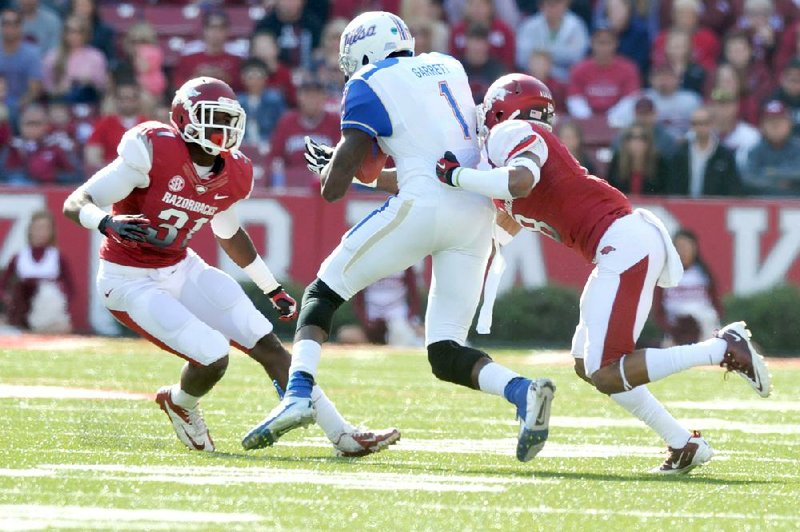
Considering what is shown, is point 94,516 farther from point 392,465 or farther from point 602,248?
point 602,248

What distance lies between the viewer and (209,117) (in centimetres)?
605

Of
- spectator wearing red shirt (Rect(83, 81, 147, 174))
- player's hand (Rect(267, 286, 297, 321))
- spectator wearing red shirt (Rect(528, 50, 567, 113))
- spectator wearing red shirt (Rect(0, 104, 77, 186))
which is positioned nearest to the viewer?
player's hand (Rect(267, 286, 297, 321))

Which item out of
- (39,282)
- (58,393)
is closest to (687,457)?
(58,393)

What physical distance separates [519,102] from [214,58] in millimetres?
8273

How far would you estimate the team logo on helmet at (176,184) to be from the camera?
6.09 m

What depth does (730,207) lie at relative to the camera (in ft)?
38.2

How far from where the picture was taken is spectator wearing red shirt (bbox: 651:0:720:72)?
13.5 meters

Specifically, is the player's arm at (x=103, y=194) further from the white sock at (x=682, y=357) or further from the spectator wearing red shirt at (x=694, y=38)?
the spectator wearing red shirt at (x=694, y=38)

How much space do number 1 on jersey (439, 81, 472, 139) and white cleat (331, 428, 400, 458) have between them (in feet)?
3.86

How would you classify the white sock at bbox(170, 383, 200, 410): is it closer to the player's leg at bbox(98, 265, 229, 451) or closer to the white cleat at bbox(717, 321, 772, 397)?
the player's leg at bbox(98, 265, 229, 451)

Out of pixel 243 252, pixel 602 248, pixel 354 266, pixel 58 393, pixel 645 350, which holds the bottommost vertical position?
pixel 58 393

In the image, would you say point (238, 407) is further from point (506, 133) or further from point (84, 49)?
point (84, 49)

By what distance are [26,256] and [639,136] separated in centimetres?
479

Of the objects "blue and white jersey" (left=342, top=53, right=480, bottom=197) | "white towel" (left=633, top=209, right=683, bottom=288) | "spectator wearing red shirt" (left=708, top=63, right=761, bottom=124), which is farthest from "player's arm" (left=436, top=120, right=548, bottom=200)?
"spectator wearing red shirt" (left=708, top=63, right=761, bottom=124)
